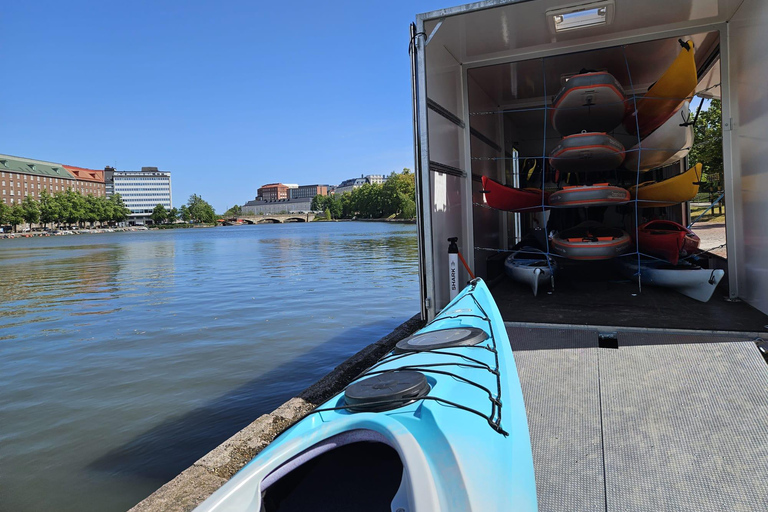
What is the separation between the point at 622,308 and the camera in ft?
16.3

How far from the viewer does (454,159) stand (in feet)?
20.4

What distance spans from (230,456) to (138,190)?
173017mm

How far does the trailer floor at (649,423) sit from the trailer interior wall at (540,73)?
5.40 feet

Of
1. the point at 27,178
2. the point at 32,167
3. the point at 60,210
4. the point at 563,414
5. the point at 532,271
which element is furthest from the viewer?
the point at 32,167

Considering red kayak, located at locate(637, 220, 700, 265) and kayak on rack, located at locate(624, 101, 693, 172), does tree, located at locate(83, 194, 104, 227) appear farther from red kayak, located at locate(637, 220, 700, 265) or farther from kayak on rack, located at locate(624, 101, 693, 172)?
red kayak, located at locate(637, 220, 700, 265)

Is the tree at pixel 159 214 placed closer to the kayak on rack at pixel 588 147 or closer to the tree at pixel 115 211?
the tree at pixel 115 211

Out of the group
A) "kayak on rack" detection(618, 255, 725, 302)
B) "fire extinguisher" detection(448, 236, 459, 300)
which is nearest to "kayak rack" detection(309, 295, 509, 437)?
"fire extinguisher" detection(448, 236, 459, 300)

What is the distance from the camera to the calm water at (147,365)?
4.45 m

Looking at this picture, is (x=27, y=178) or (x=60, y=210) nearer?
(x=60, y=210)

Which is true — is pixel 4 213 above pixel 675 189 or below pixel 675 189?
above

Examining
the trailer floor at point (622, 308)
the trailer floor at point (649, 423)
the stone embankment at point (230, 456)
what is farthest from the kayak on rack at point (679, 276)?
the stone embankment at point (230, 456)

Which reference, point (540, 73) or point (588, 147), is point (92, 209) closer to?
point (540, 73)

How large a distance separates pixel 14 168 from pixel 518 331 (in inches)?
5104

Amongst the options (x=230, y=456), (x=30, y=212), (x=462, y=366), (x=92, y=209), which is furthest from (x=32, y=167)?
(x=462, y=366)
